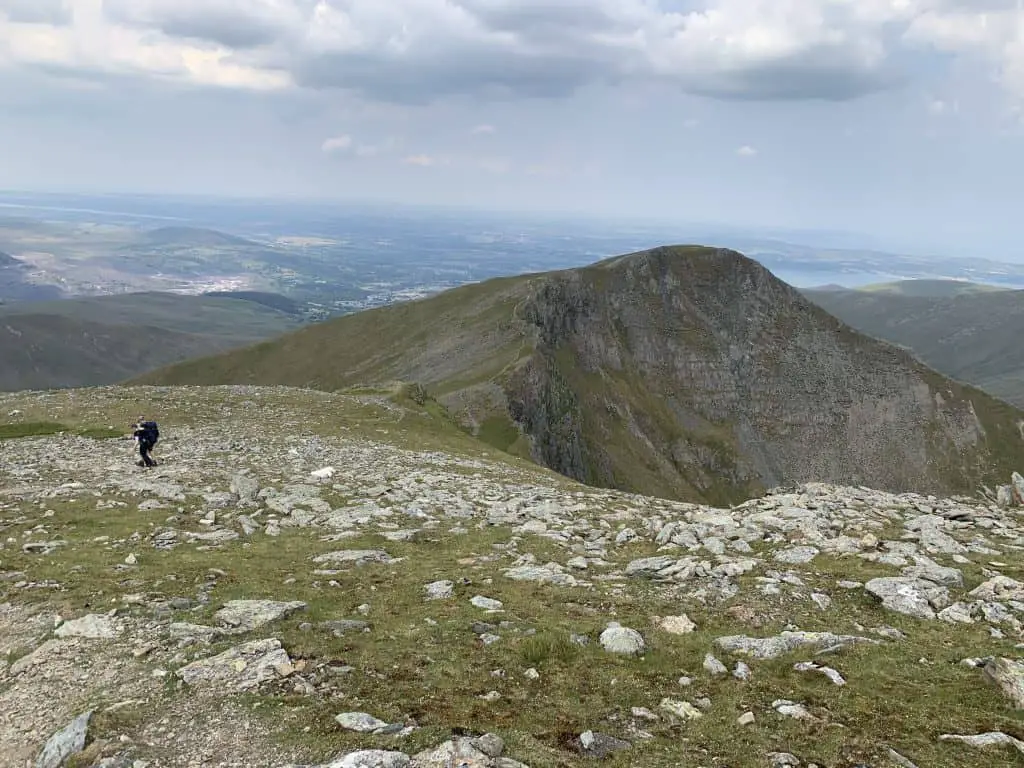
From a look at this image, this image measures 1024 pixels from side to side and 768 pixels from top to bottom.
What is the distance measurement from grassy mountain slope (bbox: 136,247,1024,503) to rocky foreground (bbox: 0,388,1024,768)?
292 ft

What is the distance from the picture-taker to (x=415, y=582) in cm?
1564

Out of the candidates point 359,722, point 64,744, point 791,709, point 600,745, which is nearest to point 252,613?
point 64,744

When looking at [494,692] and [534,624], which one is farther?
[534,624]

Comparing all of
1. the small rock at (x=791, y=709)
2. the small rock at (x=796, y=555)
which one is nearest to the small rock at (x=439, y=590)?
the small rock at (x=791, y=709)

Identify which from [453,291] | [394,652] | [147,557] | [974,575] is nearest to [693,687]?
[394,652]

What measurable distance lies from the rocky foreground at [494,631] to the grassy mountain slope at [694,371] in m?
88.9

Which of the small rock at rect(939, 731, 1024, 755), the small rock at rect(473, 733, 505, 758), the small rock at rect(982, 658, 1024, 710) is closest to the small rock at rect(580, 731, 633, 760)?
the small rock at rect(473, 733, 505, 758)

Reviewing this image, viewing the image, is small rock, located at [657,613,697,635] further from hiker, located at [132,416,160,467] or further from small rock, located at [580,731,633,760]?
hiker, located at [132,416,160,467]

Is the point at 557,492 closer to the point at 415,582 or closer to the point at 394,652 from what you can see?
the point at 415,582

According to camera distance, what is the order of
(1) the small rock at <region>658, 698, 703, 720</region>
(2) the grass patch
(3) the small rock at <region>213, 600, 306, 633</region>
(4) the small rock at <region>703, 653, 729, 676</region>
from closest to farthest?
(1) the small rock at <region>658, 698, 703, 720</region>
(4) the small rock at <region>703, 653, 729, 676</region>
(3) the small rock at <region>213, 600, 306, 633</region>
(2) the grass patch

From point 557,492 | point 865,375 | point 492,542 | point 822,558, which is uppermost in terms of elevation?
point 822,558

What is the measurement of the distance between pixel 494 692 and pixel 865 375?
581ft

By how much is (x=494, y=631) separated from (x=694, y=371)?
148 meters

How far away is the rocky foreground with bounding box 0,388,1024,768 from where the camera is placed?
8664mm
